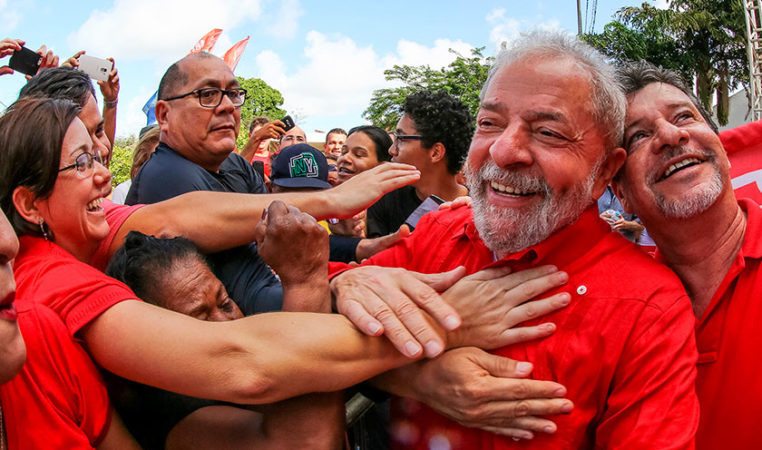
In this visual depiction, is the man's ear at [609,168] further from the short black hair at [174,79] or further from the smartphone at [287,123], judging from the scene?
the smartphone at [287,123]

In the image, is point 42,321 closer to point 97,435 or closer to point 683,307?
point 97,435

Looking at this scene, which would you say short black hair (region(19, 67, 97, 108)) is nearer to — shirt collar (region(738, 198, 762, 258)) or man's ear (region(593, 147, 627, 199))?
man's ear (region(593, 147, 627, 199))

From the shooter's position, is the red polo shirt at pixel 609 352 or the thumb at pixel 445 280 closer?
the red polo shirt at pixel 609 352

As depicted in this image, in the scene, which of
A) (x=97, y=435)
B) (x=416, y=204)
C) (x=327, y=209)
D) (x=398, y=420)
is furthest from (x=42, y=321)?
(x=416, y=204)

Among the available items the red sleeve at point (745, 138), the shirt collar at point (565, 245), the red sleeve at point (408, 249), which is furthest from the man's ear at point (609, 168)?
the red sleeve at point (745, 138)

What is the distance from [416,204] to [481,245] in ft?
7.43

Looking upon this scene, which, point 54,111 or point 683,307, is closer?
point 683,307

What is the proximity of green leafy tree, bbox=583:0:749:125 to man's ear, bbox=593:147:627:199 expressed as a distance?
79.9ft

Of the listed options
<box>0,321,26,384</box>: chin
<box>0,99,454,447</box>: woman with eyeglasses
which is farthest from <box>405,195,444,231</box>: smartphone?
<box>0,321,26,384</box>: chin

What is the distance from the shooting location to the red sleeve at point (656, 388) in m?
1.60

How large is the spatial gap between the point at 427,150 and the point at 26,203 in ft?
10.1

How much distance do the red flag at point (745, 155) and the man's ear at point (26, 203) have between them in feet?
9.42

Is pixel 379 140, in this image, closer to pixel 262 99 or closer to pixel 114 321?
pixel 114 321

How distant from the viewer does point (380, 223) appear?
15.3 feet
